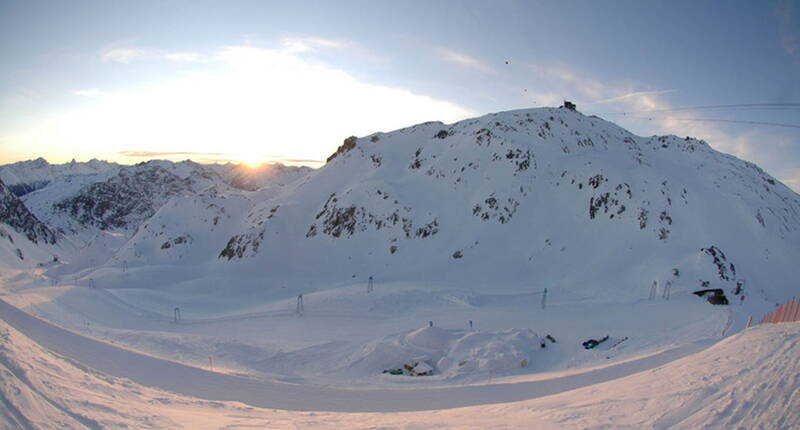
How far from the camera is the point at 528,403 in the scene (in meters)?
10.9

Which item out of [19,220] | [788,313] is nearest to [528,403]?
[788,313]

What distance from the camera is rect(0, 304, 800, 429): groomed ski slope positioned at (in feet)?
24.2

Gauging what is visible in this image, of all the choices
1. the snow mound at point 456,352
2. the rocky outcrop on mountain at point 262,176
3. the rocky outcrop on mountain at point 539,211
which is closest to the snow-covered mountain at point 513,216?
the rocky outcrop on mountain at point 539,211

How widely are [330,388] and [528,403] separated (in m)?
7.80

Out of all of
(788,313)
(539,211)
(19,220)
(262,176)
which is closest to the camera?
(788,313)

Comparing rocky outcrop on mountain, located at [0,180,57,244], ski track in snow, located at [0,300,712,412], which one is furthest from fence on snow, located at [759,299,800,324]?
rocky outcrop on mountain, located at [0,180,57,244]

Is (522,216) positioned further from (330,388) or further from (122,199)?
(122,199)

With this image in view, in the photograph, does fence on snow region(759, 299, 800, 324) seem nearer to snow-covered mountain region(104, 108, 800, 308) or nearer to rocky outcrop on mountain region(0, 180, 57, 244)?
snow-covered mountain region(104, 108, 800, 308)

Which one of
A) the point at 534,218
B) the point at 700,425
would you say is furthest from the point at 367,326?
the point at 534,218

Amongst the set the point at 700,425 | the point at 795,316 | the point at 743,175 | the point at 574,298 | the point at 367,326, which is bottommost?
the point at 367,326

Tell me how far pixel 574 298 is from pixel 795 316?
16.7 m

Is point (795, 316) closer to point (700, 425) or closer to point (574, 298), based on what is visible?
point (700, 425)

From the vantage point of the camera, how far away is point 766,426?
22.7ft

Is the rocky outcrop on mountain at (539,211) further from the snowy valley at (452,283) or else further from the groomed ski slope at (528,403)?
the groomed ski slope at (528,403)
